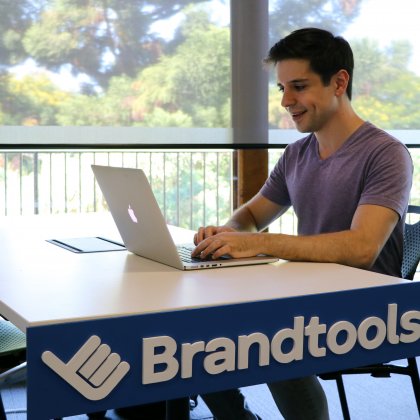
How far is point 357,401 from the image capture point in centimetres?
284

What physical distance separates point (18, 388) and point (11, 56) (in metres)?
1.49

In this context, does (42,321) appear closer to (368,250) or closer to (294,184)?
(368,250)

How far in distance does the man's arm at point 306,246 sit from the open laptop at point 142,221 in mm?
25

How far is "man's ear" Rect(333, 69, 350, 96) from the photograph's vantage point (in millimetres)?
2121

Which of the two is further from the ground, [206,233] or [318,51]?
[318,51]

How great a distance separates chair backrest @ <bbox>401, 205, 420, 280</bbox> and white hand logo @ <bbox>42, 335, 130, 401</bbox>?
1195 mm

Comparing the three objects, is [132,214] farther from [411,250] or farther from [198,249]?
[411,250]

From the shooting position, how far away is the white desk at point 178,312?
1192 mm

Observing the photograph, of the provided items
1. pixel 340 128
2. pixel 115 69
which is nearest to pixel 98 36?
pixel 115 69

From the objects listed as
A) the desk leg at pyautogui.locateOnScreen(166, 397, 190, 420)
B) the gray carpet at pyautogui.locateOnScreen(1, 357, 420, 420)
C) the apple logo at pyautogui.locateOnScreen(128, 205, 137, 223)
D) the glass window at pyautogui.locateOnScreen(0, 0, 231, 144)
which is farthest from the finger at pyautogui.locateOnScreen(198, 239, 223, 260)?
the glass window at pyautogui.locateOnScreen(0, 0, 231, 144)

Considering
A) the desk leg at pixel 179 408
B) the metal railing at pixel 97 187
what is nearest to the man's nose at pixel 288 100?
the desk leg at pixel 179 408

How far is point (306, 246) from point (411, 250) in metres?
0.59

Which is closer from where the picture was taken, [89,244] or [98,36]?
[89,244]

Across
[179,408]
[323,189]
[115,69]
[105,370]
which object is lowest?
[179,408]
